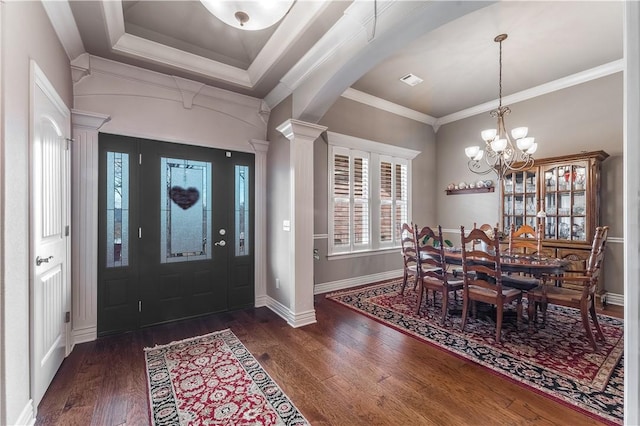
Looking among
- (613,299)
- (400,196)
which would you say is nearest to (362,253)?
(400,196)

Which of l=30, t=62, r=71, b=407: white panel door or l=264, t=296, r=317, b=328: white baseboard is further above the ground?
l=30, t=62, r=71, b=407: white panel door

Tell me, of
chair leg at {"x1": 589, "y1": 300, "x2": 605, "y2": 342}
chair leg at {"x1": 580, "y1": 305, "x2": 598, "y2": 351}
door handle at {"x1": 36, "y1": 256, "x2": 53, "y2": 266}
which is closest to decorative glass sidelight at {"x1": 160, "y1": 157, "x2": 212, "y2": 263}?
door handle at {"x1": 36, "y1": 256, "x2": 53, "y2": 266}

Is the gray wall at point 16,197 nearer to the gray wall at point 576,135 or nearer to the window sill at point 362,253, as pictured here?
the window sill at point 362,253

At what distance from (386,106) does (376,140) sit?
68 cm

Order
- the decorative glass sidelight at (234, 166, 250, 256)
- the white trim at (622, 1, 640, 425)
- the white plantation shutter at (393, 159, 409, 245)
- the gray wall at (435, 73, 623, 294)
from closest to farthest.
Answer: the white trim at (622, 1, 640, 425) < the decorative glass sidelight at (234, 166, 250, 256) < the gray wall at (435, 73, 623, 294) < the white plantation shutter at (393, 159, 409, 245)

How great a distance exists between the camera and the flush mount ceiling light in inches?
59.9

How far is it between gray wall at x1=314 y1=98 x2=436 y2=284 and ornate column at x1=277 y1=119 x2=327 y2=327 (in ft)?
3.25

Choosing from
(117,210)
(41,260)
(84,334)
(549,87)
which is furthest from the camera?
(549,87)

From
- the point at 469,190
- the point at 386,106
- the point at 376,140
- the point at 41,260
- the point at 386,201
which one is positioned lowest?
the point at 41,260

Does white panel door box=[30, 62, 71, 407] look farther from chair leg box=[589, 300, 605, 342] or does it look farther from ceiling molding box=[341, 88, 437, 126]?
chair leg box=[589, 300, 605, 342]

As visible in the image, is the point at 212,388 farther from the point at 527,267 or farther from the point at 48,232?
the point at 527,267

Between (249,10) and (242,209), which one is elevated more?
(249,10)

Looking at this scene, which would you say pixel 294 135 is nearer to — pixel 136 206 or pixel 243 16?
pixel 243 16

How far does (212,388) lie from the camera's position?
209 centimetres
